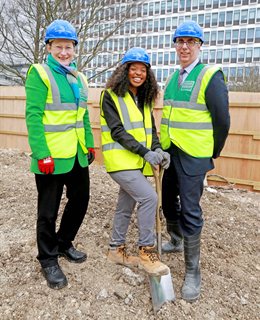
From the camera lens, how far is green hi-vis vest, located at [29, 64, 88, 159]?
257cm

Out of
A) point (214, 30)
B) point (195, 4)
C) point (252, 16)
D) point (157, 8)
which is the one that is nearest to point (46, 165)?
point (252, 16)

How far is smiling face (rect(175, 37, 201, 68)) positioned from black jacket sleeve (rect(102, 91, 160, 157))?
692 millimetres

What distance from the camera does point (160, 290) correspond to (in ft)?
8.96

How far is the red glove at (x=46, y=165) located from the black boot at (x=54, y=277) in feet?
Answer: 2.77

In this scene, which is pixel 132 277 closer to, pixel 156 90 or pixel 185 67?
pixel 156 90

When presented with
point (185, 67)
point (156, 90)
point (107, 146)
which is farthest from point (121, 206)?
point (185, 67)

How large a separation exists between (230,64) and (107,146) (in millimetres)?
53431

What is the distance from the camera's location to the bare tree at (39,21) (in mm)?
12352

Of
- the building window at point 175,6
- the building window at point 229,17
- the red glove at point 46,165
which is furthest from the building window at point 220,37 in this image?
the red glove at point 46,165

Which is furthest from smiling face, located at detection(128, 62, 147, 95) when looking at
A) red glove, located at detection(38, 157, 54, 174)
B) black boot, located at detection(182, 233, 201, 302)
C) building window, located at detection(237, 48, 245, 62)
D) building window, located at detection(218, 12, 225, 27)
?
building window, located at detection(218, 12, 225, 27)

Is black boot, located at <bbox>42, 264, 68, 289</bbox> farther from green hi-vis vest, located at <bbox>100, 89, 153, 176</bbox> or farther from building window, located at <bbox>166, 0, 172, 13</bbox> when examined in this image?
building window, located at <bbox>166, 0, 172, 13</bbox>

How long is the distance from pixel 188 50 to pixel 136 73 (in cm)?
47

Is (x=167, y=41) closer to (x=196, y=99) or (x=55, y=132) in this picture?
(x=196, y=99)

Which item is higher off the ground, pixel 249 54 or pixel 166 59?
pixel 249 54
